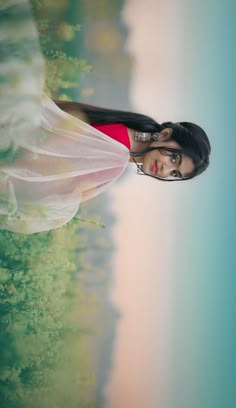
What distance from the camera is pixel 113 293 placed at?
2.03 metres

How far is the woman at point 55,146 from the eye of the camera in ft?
6.48

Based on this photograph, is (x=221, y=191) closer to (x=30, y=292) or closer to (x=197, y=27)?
(x=197, y=27)

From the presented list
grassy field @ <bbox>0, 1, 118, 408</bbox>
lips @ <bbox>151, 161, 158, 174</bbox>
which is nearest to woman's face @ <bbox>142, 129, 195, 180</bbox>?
lips @ <bbox>151, 161, 158, 174</bbox>

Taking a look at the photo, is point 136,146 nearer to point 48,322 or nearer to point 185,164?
point 185,164

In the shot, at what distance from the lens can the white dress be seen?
1.97m

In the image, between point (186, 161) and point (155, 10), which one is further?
point (155, 10)

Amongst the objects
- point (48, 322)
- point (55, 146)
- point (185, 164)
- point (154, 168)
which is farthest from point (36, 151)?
point (48, 322)

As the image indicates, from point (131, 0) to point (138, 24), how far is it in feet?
0.40

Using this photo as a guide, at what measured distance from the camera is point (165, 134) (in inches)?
80.7

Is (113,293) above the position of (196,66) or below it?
below

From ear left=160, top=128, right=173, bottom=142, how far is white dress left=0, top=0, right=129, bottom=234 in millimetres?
156

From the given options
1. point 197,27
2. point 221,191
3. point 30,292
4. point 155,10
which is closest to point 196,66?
point 197,27

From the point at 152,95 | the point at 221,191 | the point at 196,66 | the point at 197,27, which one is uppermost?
the point at 197,27

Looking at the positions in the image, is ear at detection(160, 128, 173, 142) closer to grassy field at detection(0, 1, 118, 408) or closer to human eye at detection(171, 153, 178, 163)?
human eye at detection(171, 153, 178, 163)
